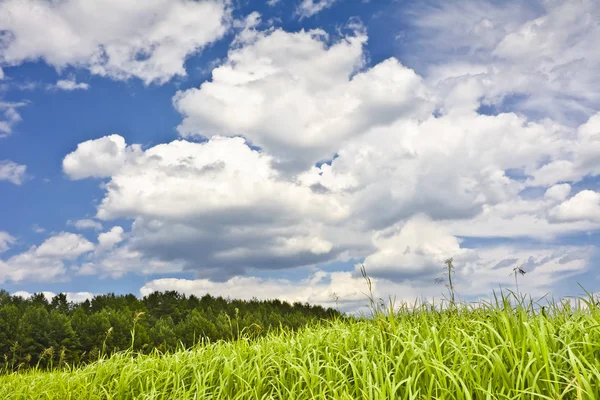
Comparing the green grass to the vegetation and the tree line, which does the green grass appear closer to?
the vegetation

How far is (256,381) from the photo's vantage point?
5523mm

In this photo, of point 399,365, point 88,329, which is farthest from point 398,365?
point 88,329

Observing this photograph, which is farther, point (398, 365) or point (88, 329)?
point (88, 329)

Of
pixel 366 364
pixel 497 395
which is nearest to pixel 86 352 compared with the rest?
pixel 366 364

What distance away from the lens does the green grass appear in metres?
4.16

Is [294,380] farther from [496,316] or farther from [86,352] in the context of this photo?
[86,352]

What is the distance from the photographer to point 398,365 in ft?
15.2

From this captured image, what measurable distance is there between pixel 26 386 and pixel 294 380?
164 inches

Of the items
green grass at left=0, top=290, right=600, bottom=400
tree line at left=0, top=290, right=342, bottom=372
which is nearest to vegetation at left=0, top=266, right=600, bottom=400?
green grass at left=0, top=290, right=600, bottom=400

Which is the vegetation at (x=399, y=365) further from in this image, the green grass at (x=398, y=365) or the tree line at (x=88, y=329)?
the tree line at (x=88, y=329)

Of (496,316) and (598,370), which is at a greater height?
(496,316)

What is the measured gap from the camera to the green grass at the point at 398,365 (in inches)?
164

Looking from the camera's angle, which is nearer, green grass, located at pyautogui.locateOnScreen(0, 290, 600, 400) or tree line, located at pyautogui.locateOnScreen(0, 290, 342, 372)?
green grass, located at pyautogui.locateOnScreen(0, 290, 600, 400)

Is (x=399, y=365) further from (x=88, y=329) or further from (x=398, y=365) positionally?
(x=88, y=329)
